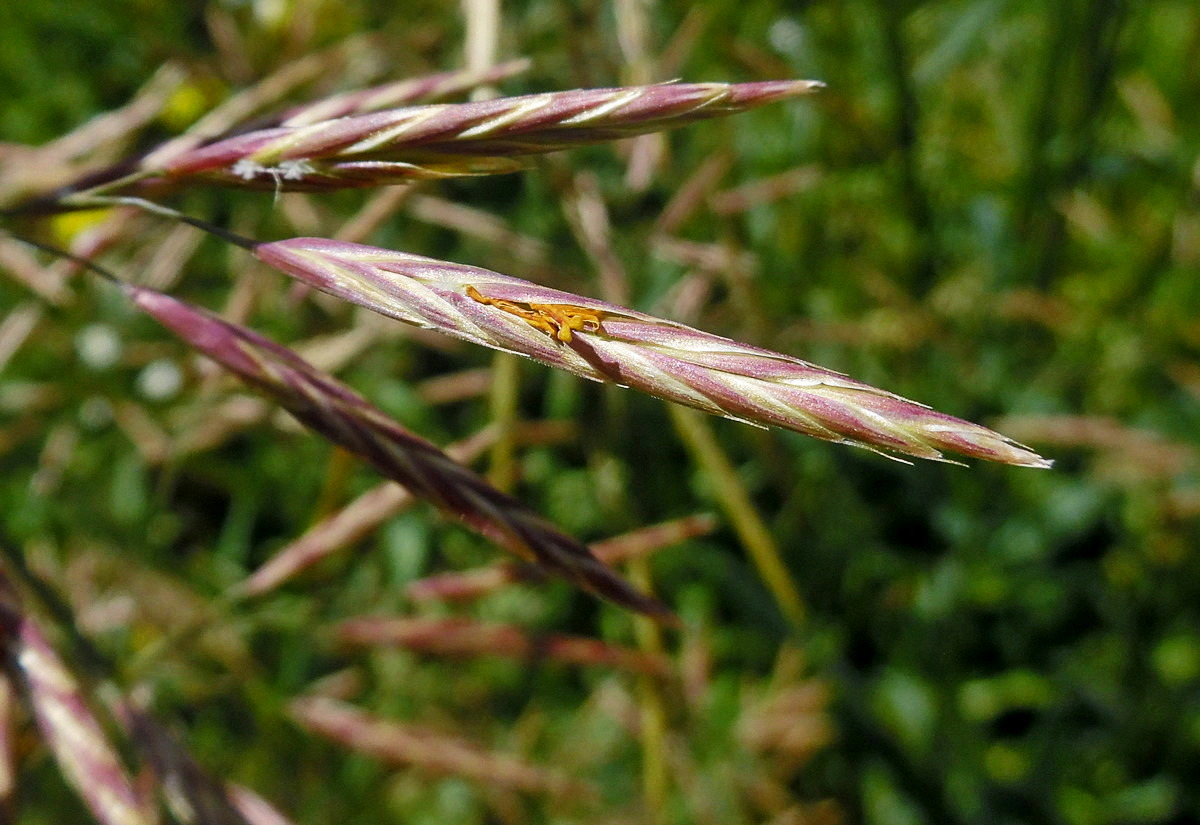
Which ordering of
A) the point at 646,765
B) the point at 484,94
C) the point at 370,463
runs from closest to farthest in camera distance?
1. the point at 370,463
2. the point at 484,94
3. the point at 646,765

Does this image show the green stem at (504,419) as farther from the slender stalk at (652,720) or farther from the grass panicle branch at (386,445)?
the grass panicle branch at (386,445)

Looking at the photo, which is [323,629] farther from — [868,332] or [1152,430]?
[1152,430]

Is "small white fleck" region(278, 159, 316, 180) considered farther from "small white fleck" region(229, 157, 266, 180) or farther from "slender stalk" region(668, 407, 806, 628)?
"slender stalk" region(668, 407, 806, 628)

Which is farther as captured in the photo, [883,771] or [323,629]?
[883,771]

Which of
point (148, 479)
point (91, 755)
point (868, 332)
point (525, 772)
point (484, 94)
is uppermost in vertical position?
point (484, 94)

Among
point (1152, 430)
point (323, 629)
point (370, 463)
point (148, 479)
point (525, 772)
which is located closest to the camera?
point (370, 463)

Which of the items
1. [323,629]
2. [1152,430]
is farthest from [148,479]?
[1152,430]

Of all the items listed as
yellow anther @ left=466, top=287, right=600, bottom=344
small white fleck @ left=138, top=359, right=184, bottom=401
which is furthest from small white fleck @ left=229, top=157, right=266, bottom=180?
small white fleck @ left=138, top=359, right=184, bottom=401

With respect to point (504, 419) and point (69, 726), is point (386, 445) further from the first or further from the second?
point (504, 419)
